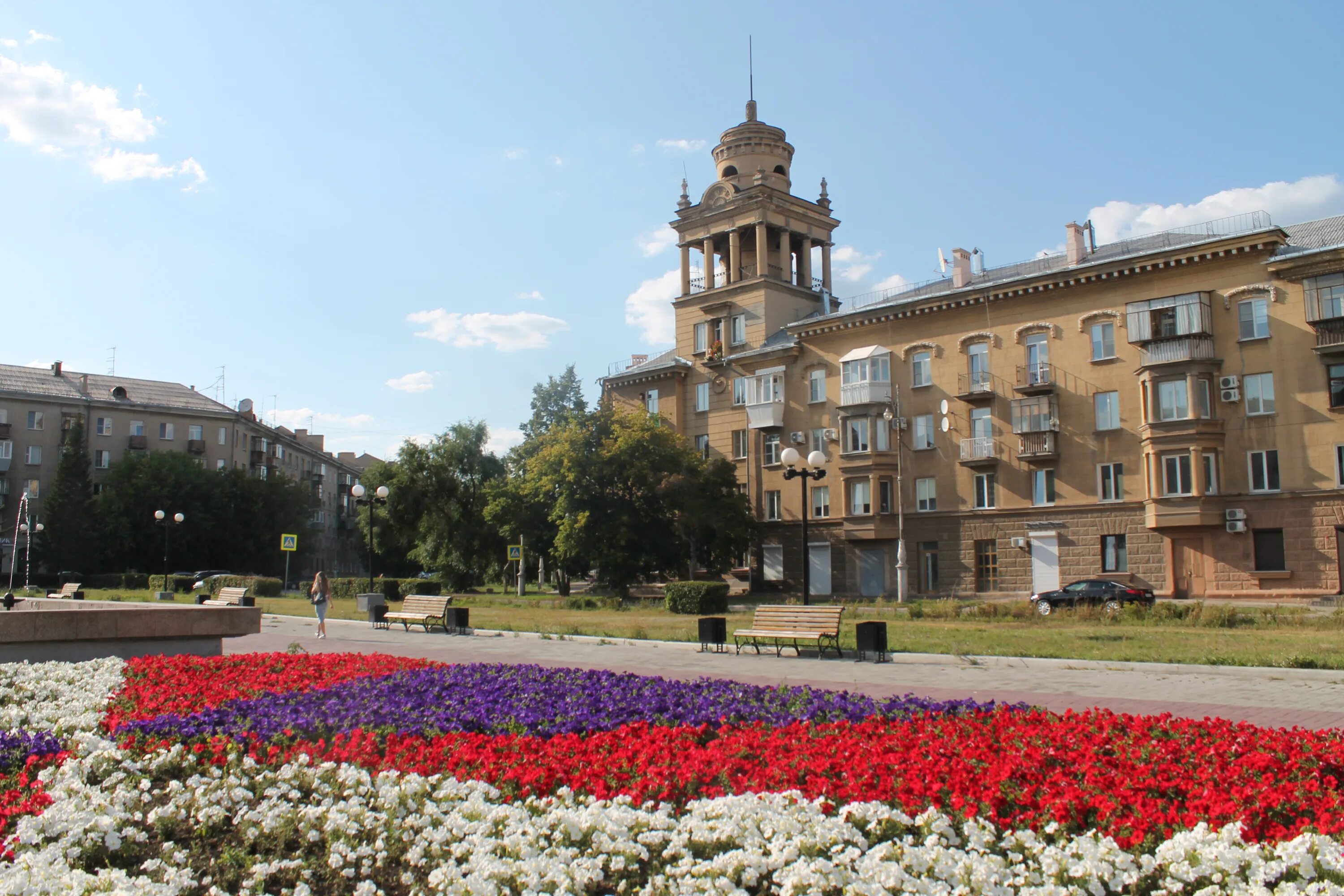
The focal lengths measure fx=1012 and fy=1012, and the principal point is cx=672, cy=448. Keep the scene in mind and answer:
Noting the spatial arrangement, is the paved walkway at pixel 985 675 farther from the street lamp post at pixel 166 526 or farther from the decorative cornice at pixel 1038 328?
the decorative cornice at pixel 1038 328

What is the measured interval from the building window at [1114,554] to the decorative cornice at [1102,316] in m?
7.71

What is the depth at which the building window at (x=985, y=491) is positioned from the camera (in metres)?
40.5

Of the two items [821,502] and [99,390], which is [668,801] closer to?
[821,502]

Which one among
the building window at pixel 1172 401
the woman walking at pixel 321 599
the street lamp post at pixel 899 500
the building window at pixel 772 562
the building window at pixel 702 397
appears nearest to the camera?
the woman walking at pixel 321 599

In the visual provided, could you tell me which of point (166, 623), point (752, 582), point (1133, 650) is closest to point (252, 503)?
point (752, 582)

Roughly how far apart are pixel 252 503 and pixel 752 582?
1579 inches

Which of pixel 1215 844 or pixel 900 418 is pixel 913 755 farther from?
pixel 900 418

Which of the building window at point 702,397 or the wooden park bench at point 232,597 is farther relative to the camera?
the building window at point 702,397

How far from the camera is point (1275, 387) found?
33750mm

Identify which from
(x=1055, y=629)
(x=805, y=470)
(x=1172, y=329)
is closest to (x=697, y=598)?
(x=805, y=470)

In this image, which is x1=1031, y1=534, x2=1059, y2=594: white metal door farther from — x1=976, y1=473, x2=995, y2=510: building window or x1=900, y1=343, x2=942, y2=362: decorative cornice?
x1=900, y1=343, x2=942, y2=362: decorative cornice

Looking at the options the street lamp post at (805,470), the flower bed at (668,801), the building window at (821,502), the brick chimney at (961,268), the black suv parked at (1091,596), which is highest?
the brick chimney at (961,268)

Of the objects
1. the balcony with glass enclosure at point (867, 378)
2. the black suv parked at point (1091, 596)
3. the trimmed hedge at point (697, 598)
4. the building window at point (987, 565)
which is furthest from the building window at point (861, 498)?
the trimmed hedge at point (697, 598)

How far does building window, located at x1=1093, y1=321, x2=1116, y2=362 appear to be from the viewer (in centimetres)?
3744
